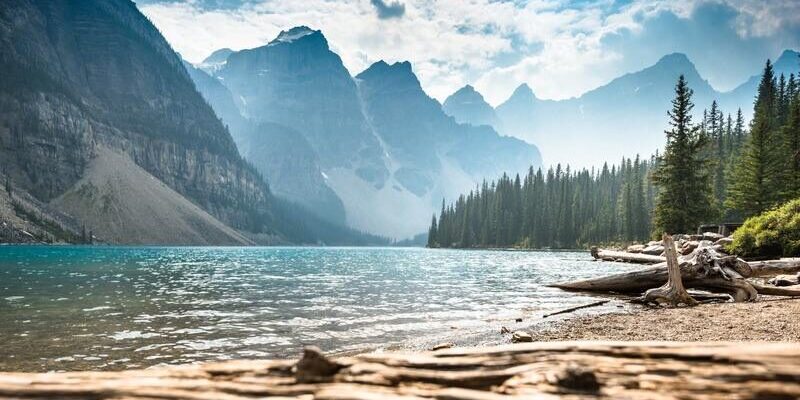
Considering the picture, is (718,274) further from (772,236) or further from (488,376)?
(488,376)

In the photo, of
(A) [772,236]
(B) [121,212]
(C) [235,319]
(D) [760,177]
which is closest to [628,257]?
(A) [772,236]

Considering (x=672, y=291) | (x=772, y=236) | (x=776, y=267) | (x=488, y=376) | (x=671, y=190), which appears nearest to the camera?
(x=488, y=376)

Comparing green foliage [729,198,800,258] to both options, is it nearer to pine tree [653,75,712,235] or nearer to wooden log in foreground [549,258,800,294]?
wooden log in foreground [549,258,800,294]

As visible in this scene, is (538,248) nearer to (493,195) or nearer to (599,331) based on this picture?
(493,195)

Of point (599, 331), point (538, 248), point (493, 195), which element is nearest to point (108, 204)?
point (493, 195)

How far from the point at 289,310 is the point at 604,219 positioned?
121m

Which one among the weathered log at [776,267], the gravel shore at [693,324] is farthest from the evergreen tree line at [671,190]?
the gravel shore at [693,324]

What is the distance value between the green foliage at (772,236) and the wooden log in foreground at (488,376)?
2703 cm

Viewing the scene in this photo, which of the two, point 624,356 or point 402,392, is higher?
point 624,356

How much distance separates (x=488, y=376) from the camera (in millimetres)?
3504

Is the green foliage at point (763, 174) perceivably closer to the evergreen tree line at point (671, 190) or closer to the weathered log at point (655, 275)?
the evergreen tree line at point (671, 190)

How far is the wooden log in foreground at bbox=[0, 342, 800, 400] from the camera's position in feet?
10.2

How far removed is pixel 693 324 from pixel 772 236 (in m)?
18.7

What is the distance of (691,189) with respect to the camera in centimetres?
4900
